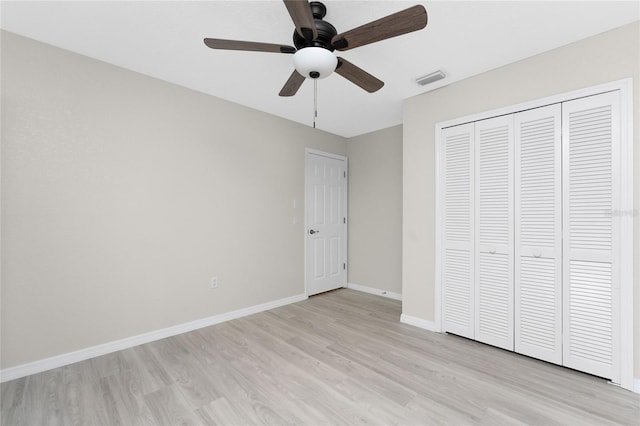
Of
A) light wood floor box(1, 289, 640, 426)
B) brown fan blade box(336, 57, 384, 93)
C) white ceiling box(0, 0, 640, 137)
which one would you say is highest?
white ceiling box(0, 0, 640, 137)

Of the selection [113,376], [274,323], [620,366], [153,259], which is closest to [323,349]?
[274,323]

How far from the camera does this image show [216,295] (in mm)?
3164

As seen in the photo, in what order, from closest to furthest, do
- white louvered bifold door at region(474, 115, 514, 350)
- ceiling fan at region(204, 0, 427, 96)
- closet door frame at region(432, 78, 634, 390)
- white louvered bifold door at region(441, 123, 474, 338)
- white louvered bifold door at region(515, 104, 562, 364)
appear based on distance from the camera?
ceiling fan at region(204, 0, 427, 96)
closet door frame at region(432, 78, 634, 390)
white louvered bifold door at region(515, 104, 562, 364)
white louvered bifold door at region(474, 115, 514, 350)
white louvered bifold door at region(441, 123, 474, 338)

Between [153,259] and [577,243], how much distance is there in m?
3.69

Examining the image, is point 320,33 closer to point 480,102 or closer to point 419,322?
point 480,102

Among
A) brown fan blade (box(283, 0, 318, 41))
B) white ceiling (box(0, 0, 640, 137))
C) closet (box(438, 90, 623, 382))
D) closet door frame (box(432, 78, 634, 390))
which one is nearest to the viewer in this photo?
brown fan blade (box(283, 0, 318, 41))

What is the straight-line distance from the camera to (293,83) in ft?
6.87

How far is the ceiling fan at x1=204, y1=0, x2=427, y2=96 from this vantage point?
4.69 feet

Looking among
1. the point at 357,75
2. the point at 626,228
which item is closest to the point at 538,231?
the point at 626,228

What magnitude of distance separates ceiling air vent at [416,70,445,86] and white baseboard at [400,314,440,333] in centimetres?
248

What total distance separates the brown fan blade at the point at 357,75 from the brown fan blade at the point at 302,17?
0.30 metres

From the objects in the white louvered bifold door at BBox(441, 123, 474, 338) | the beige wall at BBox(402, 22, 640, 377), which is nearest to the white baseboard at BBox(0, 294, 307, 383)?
the beige wall at BBox(402, 22, 640, 377)

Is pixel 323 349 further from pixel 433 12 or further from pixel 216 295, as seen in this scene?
pixel 433 12

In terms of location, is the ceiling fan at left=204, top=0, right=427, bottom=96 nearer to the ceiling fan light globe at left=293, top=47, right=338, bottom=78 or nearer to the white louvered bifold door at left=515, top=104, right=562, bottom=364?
the ceiling fan light globe at left=293, top=47, right=338, bottom=78
